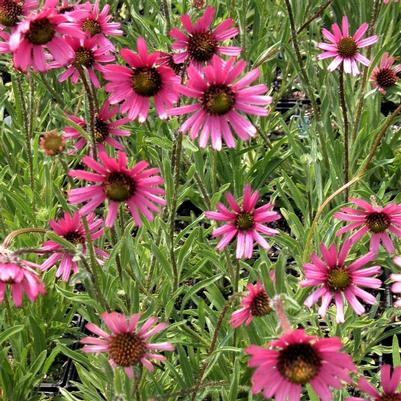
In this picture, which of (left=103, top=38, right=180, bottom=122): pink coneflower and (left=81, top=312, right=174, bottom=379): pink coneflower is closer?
(left=81, top=312, right=174, bottom=379): pink coneflower

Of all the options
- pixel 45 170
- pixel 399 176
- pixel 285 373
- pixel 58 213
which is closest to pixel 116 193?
pixel 285 373

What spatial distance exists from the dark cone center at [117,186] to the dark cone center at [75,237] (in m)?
Answer: 0.31

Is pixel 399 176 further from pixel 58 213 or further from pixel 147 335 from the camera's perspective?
pixel 147 335

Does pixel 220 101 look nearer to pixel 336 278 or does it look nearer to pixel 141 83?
pixel 141 83

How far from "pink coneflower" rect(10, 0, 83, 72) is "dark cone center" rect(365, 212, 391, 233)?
0.77m

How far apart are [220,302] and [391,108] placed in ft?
4.59

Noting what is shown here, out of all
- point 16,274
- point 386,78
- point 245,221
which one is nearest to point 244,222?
point 245,221

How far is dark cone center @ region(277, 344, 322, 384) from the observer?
108cm

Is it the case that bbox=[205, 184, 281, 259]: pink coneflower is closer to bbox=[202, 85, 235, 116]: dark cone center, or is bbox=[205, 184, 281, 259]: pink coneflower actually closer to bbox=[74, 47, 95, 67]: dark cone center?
bbox=[202, 85, 235, 116]: dark cone center

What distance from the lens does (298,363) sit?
1086mm

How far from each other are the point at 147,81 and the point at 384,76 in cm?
111

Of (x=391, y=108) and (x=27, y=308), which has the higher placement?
(x=391, y=108)

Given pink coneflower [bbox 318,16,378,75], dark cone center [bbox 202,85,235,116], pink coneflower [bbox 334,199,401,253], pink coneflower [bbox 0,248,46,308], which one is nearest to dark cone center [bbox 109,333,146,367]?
pink coneflower [bbox 0,248,46,308]

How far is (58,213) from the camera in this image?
2268 millimetres
